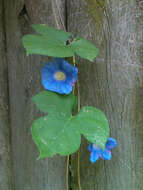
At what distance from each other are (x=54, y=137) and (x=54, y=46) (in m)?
0.29

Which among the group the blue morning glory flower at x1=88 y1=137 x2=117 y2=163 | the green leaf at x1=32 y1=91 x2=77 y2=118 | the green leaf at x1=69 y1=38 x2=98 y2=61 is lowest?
the blue morning glory flower at x1=88 y1=137 x2=117 y2=163

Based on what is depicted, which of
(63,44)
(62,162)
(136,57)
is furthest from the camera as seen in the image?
(62,162)

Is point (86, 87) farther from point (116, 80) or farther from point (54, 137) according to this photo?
point (54, 137)

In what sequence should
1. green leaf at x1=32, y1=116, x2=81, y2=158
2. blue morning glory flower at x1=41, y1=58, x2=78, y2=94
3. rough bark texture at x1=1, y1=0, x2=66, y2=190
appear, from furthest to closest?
rough bark texture at x1=1, y1=0, x2=66, y2=190, blue morning glory flower at x1=41, y1=58, x2=78, y2=94, green leaf at x1=32, y1=116, x2=81, y2=158

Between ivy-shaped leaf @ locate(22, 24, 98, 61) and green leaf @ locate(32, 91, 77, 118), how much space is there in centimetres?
16

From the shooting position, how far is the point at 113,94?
2.76ft

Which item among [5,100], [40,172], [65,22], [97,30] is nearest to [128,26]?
[97,30]

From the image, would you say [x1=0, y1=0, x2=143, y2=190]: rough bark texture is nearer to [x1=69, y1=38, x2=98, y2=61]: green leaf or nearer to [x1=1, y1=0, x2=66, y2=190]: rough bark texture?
[x1=1, y1=0, x2=66, y2=190]: rough bark texture

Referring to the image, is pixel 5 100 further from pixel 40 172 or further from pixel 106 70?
pixel 106 70

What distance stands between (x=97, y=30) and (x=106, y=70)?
17 centimetres

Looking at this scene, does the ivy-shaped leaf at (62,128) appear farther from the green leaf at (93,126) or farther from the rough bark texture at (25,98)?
the rough bark texture at (25,98)

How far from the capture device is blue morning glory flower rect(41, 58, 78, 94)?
717 mm

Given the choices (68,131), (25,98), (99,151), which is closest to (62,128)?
(68,131)

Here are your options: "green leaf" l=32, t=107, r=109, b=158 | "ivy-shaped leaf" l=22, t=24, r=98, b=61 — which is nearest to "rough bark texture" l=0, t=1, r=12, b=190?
"ivy-shaped leaf" l=22, t=24, r=98, b=61
